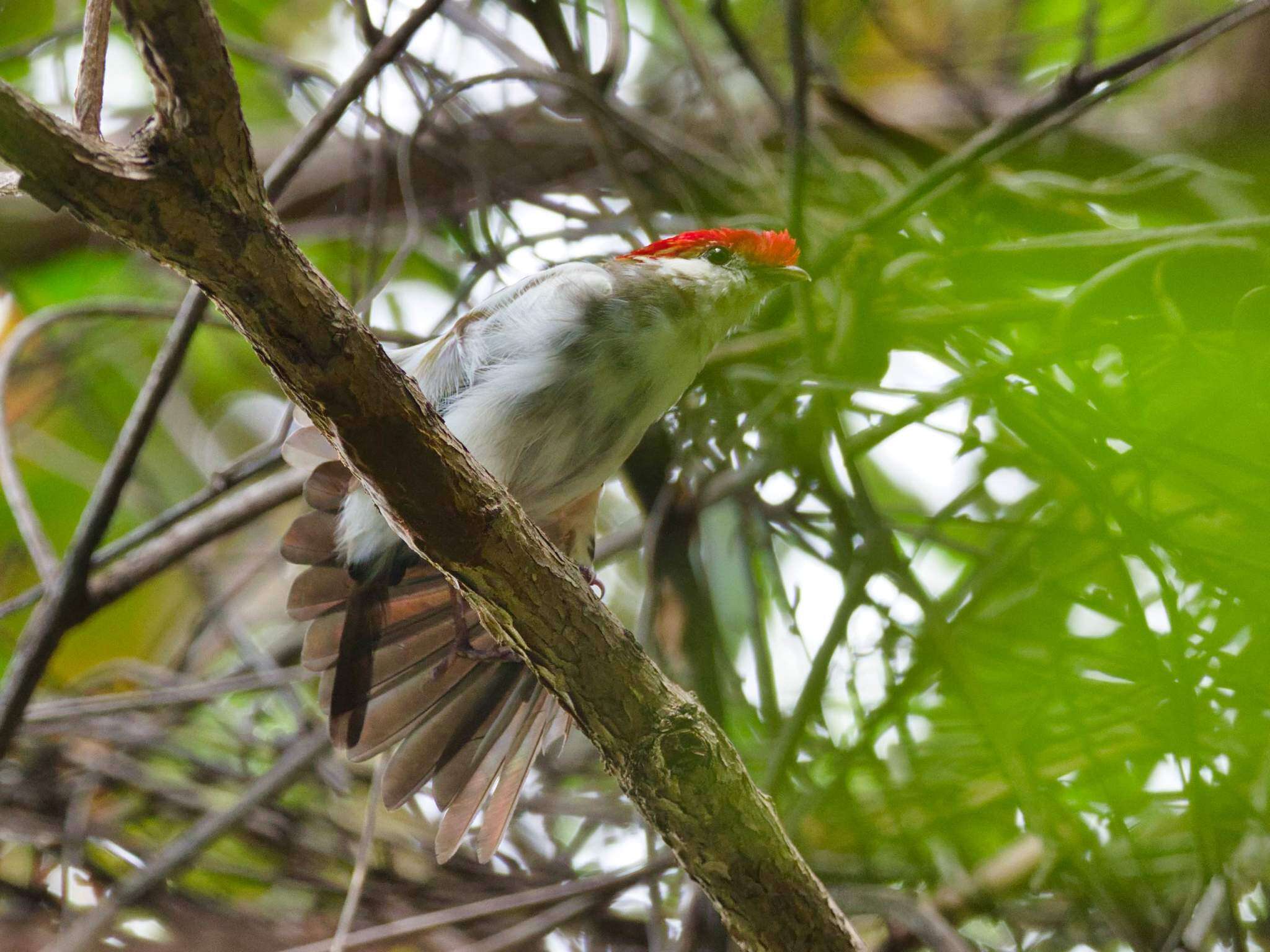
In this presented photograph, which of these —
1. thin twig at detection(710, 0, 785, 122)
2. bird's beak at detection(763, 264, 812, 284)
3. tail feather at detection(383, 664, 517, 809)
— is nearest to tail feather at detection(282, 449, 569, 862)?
tail feather at detection(383, 664, 517, 809)

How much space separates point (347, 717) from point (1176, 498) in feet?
5.64

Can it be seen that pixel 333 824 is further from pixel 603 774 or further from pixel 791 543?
pixel 791 543

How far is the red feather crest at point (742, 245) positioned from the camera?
2416 millimetres

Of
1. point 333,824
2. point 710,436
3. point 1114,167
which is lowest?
point 333,824

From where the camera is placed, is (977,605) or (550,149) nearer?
(977,605)

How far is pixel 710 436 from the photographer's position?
9.50 feet

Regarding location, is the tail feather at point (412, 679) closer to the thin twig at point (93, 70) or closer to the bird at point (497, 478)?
the bird at point (497, 478)

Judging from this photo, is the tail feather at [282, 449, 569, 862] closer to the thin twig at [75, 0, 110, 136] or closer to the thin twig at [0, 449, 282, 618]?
the thin twig at [0, 449, 282, 618]

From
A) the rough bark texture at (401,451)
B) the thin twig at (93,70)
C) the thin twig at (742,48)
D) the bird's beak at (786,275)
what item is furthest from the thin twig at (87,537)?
the thin twig at (742,48)

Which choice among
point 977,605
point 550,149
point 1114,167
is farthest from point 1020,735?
point 550,149

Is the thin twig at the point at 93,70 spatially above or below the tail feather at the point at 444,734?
above

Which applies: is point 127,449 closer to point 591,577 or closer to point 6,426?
point 6,426

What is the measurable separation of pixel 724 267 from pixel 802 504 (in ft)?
2.33

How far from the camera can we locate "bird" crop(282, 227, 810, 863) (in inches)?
82.6
